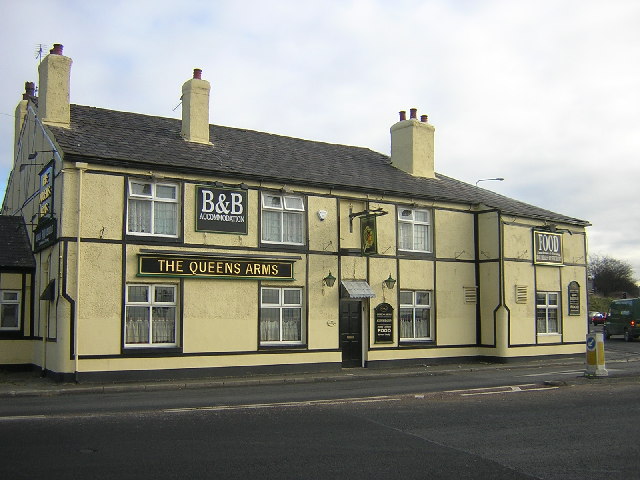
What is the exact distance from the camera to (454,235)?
2444 cm

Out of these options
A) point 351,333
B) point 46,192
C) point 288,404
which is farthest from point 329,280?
point 46,192

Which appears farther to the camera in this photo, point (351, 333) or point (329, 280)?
point (351, 333)

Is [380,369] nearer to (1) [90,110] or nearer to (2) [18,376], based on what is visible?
(2) [18,376]

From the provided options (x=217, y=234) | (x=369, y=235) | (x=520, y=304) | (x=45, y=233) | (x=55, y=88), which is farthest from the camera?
(x=520, y=304)

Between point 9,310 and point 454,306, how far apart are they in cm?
1466

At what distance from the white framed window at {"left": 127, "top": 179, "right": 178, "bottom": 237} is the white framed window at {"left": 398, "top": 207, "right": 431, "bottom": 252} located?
8.05 metres

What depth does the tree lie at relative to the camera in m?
105

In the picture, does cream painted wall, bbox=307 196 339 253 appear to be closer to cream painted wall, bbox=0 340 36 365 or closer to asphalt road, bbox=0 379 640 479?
asphalt road, bbox=0 379 640 479

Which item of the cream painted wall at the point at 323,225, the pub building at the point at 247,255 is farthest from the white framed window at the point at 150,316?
the cream painted wall at the point at 323,225

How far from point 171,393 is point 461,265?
41.6ft

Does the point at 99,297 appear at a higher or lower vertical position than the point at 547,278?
lower

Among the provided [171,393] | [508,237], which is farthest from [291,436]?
[508,237]

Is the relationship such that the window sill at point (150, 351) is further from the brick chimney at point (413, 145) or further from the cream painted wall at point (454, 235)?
the brick chimney at point (413, 145)

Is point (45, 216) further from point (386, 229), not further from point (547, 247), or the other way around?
point (547, 247)
